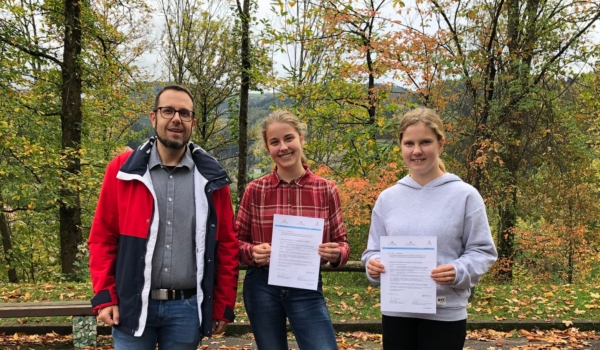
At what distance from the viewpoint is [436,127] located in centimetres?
240

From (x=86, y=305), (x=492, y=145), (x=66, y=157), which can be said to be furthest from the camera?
(x=66, y=157)

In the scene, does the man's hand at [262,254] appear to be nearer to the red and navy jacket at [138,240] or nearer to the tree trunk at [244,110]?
the red and navy jacket at [138,240]

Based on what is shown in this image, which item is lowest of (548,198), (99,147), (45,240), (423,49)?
(45,240)

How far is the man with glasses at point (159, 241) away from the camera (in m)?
2.36

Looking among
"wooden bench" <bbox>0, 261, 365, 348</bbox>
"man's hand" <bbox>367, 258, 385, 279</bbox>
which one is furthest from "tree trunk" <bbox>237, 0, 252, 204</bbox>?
"man's hand" <bbox>367, 258, 385, 279</bbox>

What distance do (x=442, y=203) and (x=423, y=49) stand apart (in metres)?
5.98

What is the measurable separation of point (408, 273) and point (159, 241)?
1378 millimetres

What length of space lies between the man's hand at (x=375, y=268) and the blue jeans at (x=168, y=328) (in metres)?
1.01

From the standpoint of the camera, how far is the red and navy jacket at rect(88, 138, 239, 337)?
235 cm

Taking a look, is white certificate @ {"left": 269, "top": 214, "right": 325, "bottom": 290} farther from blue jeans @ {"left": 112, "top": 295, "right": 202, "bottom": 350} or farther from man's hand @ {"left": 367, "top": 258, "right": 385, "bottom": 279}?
blue jeans @ {"left": 112, "top": 295, "right": 202, "bottom": 350}

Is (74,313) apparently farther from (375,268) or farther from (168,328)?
(375,268)

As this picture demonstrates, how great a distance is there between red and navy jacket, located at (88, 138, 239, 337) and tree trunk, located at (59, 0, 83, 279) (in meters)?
8.68

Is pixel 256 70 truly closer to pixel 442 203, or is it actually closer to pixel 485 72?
pixel 485 72

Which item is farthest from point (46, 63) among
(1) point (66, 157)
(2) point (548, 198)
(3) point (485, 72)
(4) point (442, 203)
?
(2) point (548, 198)
